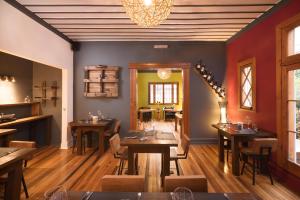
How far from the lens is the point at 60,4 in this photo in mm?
4203

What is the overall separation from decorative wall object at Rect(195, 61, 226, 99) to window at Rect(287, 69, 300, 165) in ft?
Result: 9.64

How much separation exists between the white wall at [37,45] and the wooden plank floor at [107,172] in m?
1.39

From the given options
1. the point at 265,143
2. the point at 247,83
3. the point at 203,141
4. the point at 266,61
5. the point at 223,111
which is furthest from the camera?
the point at 203,141

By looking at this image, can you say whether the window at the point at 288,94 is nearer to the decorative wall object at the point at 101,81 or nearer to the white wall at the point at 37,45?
the decorative wall object at the point at 101,81

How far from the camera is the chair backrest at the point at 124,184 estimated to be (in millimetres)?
1922

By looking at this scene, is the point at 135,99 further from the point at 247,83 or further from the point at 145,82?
the point at 145,82

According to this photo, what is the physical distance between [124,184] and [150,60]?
532cm

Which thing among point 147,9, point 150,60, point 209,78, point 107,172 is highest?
point 150,60

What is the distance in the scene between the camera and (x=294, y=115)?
12.7 ft

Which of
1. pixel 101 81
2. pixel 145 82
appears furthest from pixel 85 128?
pixel 145 82

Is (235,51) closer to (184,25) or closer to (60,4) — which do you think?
(184,25)

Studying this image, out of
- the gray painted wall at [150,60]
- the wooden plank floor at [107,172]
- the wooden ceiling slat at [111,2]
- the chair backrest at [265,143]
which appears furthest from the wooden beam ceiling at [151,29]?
the wooden plank floor at [107,172]

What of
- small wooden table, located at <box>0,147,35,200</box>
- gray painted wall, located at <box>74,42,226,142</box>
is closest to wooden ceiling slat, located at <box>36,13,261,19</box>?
gray painted wall, located at <box>74,42,226,142</box>

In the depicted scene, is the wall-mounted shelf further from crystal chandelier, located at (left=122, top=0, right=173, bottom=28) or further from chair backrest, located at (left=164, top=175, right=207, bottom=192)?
chair backrest, located at (left=164, top=175, right=207, bottom=192)
